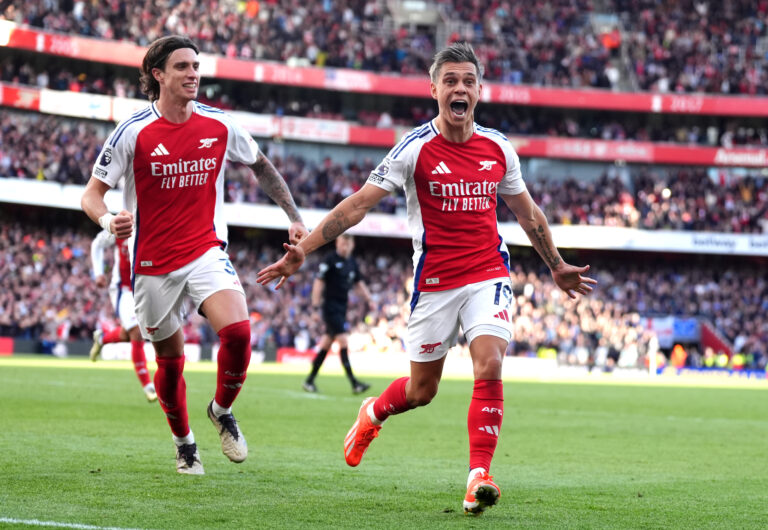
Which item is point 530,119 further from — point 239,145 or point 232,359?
point 232,359

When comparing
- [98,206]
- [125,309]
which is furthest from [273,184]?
[125,309]

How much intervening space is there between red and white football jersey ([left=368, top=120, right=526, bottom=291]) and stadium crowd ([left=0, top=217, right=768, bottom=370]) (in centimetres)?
2865

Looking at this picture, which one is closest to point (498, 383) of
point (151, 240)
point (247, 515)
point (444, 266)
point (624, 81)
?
point (444, 266)

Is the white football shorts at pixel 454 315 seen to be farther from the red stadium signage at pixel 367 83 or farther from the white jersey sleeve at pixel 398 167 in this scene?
the red stadium signage at pixel 367 83

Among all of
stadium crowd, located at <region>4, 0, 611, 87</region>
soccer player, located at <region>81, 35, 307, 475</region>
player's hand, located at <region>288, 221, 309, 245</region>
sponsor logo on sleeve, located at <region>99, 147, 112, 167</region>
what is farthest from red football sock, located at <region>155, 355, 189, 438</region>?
stadium crowd, located at <region>4, 0, 611, 87</region>

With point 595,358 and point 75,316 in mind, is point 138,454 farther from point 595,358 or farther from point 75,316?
point 595,358

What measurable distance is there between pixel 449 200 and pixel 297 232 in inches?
39.2

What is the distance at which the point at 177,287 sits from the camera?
7.09 metres

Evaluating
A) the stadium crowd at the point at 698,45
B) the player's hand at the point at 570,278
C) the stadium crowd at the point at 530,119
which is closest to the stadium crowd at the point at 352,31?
the stadium crowd at the point at 530,119

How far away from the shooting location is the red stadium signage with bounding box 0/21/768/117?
39.6 m

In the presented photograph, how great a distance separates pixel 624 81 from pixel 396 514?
150ft

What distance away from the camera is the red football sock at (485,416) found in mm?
6156

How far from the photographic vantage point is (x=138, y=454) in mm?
8344

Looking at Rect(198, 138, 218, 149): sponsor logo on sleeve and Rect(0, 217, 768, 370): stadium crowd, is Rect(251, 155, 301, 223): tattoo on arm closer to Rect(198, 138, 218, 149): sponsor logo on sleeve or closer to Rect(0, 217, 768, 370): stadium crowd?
Rect(198, 138, 218, 149): sponsor logo on sleeve
